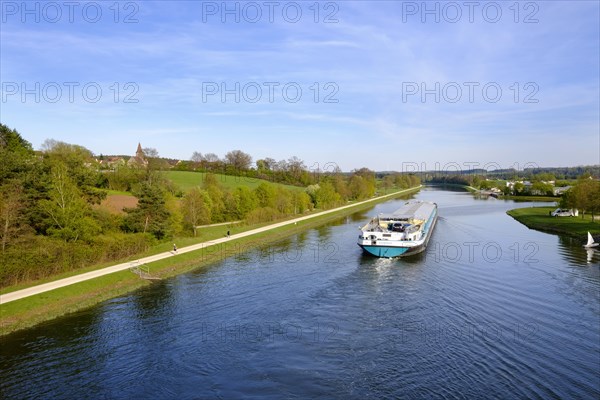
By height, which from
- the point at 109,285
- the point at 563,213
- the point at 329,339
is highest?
the point at 563,213

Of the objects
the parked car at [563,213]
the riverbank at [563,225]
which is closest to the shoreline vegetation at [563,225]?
the riverbank at [563,225]

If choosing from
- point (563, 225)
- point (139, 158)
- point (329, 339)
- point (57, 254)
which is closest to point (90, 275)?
point (57, 254)

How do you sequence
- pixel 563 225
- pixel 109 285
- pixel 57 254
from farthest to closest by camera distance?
pixel 563 225, pixel 57 254, pixel 109 285

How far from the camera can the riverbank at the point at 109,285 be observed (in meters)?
25.9

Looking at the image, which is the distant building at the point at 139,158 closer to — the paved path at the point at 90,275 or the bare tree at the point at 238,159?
the bare tree at the point at 238,159

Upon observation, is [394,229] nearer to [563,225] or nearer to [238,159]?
[563,225]

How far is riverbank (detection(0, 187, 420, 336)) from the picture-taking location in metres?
25.9

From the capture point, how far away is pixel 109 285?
107 feet

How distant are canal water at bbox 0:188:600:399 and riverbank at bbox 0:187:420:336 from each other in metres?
1.26

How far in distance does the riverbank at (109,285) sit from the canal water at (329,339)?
1.26 meters

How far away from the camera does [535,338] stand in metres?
22.6

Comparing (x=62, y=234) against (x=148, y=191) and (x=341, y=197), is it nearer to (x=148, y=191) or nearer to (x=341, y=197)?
(x=148, y=191)

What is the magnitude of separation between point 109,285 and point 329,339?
19519mm

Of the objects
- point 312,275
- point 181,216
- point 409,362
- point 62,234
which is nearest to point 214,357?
point 409,362
